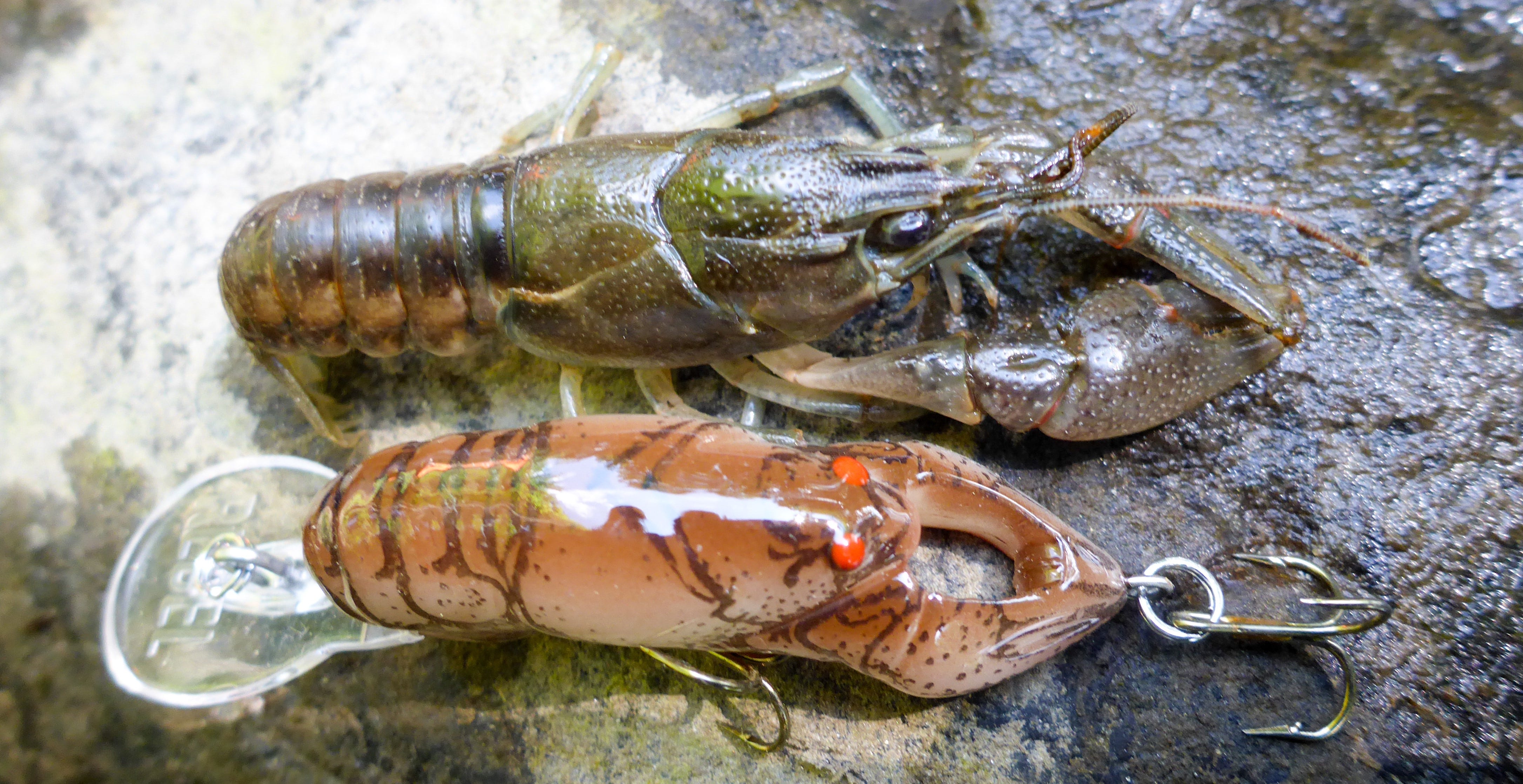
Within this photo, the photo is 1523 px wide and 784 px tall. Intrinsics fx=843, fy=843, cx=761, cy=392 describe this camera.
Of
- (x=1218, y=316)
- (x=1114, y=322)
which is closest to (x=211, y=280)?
(x=1114, y=322)

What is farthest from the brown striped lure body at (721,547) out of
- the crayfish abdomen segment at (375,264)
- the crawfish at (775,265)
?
the crayfish abdomen segment at (375,264)

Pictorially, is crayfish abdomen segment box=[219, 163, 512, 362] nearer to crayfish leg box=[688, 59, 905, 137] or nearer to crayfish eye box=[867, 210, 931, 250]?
crayfish leg box=[688, 59, 905, 137]

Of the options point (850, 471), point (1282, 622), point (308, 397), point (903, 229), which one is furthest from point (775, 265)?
point (308, 397)

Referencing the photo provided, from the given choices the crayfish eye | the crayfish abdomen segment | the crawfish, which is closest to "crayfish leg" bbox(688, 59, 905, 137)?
the crawfish

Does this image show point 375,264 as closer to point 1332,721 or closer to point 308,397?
point 308,397

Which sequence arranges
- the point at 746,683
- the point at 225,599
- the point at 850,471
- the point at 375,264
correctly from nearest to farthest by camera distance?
the point at 850,471 → the point at 746,683 → the point at 375,264 → the point at 225,599

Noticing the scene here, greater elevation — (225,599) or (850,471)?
(850,471)

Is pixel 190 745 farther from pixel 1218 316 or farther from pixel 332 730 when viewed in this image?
pixel 1218 316
